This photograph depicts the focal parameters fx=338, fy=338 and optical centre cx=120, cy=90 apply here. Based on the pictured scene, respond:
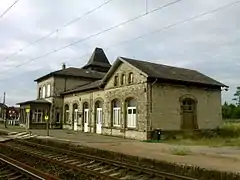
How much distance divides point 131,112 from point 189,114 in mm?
4663

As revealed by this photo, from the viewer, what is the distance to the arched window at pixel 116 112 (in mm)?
29061

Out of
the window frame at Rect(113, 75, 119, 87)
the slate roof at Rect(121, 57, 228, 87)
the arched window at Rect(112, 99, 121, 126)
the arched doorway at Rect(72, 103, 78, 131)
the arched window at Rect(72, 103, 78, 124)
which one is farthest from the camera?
the arched window at Rect(72, 103, 78, 124)

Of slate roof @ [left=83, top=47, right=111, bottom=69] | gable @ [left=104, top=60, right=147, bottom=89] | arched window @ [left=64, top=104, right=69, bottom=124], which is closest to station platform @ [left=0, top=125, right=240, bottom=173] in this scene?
gable @ [left=104, top=60, right=147, bottom=89]

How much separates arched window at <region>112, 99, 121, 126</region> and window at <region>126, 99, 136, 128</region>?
1.45 m

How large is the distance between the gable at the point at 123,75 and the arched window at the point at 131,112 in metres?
1.53

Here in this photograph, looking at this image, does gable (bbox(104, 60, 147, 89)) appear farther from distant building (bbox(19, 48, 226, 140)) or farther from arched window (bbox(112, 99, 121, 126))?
arched window (bbox(112, 99, 121, 126))

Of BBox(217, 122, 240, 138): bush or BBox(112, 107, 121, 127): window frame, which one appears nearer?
BBox(217, 122, 240, 138): bush

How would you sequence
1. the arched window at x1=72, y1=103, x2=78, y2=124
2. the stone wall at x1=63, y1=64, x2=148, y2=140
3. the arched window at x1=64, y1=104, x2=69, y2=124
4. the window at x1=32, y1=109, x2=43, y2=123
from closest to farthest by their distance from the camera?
the stone wall at x1=63, y1=64, x2=148, y2=140
the arched window at x1=72, y1=103, x2=78, y2=124
the arched window at x1=64, y1=104, x2=69, y2=124
the window at x1=32, y1=109, x2=43, y2=123

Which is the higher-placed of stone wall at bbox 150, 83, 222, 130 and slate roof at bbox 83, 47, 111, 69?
slate roof at bbox 83, 47, 111, 69

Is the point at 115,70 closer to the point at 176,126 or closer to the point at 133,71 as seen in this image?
the point at 133,71

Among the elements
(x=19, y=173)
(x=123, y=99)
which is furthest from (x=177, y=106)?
(x=19, y=173)

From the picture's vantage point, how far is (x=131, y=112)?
2733cm

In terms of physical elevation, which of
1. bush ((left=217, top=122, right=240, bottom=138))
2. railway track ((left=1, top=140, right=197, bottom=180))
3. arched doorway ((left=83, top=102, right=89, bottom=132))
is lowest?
railway track ((left=1, top=140, right=197, bottom=180))

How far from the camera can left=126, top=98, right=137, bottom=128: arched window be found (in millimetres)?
26858
